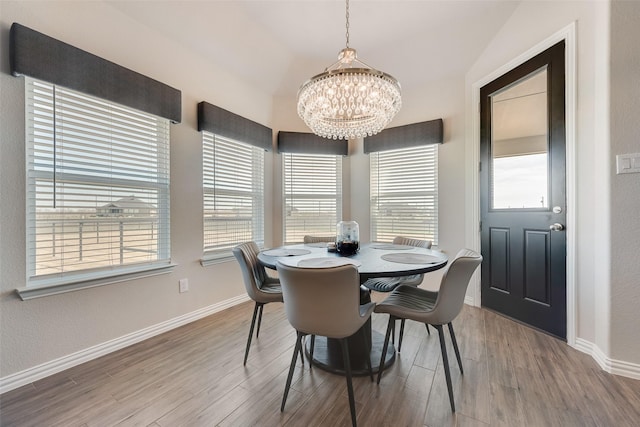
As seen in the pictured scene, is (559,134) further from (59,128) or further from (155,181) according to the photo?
(59,128)

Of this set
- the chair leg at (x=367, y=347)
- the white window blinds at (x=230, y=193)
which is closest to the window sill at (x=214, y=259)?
the white window blinds at (x=230, y=193)

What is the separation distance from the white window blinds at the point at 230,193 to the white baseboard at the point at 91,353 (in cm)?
67

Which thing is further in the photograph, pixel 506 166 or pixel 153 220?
pixel 506 166

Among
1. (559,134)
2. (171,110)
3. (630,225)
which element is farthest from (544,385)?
(171,110)

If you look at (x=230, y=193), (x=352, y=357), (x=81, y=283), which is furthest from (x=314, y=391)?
(x=230, y=193)

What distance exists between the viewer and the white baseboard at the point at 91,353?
1.62 m

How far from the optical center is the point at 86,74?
1.88 meters

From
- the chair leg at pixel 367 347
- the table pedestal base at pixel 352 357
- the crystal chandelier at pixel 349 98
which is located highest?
the crystal chandelier at pixel 349 98

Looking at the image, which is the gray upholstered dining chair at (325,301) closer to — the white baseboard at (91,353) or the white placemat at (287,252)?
the white placemat at (287,252)

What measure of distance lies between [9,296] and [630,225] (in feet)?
12.7

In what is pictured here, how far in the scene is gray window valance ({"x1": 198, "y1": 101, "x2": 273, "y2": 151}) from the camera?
2684 millimetres

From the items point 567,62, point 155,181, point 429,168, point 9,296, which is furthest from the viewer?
point 429,168

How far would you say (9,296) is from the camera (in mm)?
1608

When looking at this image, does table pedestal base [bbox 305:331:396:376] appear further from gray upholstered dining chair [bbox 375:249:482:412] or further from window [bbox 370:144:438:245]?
window [bbox 370:144:438:245]
